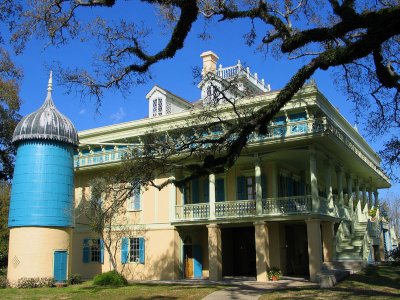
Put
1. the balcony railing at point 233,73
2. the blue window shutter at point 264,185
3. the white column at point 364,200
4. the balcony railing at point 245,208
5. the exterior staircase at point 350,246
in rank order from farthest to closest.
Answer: the white column at point 364,200 < the balcony railing at point 233,73 < the blue window shutter at point 264,185 < the exterior staircase at point 350,246 < the balcony railing at point 245,208

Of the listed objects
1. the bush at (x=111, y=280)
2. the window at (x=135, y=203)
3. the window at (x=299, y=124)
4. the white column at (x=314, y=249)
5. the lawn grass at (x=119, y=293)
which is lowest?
the lawn grass at (x=119, y=293)

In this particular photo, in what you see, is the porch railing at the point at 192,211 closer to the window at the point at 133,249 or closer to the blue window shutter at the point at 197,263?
the blue window shutter at the point at 197,263

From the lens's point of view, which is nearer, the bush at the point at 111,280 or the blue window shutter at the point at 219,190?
the bush at the point at 111,280

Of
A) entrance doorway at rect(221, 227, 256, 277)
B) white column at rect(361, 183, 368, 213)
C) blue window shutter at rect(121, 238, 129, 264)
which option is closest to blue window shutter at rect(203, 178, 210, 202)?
entrance doorway at rect(221, 227, 256, 277)

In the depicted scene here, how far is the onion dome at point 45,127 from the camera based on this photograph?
78.6 feet

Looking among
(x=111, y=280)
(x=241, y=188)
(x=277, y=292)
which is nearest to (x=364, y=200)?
(x=241, y=188)

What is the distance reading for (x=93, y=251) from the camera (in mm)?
28422

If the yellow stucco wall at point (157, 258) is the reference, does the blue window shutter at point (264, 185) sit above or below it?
above

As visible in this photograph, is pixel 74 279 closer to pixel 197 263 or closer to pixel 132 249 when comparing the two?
pixel 132 249

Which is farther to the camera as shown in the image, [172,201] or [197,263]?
[197,263]

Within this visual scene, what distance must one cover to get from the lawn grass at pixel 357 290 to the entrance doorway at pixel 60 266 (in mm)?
11517

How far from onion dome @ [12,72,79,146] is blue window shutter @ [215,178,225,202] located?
8.29 m

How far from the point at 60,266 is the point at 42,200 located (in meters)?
3.48

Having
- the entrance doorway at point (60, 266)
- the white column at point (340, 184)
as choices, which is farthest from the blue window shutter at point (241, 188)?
the entrance doorway at point (60, 266)
